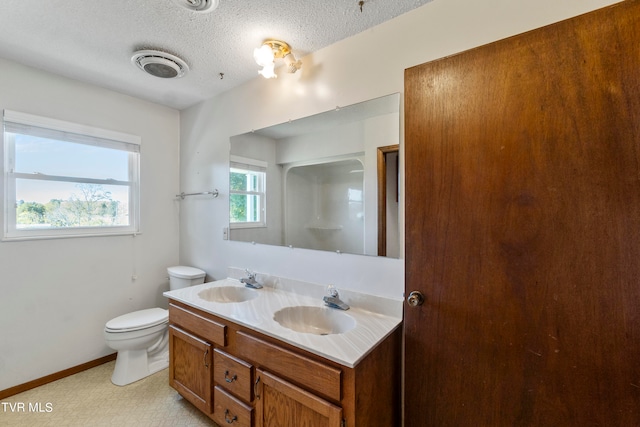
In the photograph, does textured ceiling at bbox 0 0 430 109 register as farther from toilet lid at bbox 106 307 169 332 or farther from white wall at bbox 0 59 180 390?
toilet lid at bbox 106 307 169 332

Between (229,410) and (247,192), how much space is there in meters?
1.42

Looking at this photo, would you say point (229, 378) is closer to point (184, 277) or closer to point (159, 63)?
point (184, 277)

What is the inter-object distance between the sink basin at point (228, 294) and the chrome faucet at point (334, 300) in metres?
0.60

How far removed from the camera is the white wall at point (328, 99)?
1207 millimetres

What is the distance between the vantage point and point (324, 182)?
1.75 metres

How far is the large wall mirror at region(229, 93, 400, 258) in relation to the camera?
1.49m

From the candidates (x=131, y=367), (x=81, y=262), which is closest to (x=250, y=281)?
(x=131, y=367)

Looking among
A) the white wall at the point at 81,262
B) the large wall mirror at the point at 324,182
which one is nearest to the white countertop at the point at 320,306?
the large wall mirror at the point at 324,182

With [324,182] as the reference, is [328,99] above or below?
above

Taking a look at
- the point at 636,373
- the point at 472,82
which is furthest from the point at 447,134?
the point at 636,373

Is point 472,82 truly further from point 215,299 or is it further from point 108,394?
point 108,394

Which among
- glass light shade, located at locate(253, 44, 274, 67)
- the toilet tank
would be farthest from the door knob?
the toilet tank

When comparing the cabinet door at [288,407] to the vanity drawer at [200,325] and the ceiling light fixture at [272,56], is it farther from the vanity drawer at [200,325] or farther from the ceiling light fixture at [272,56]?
the ceiling light fixture at [272,56]

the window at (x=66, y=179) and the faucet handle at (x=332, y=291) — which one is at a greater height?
the window at (x=66, y=179)
